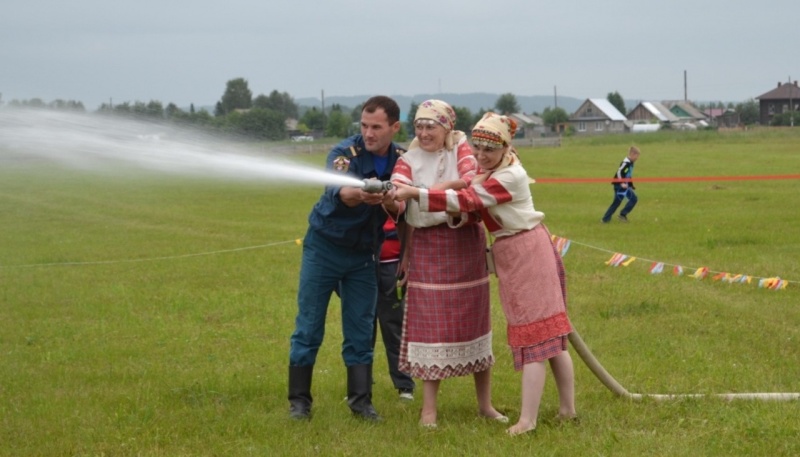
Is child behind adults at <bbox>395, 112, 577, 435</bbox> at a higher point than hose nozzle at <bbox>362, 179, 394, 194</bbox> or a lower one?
lower

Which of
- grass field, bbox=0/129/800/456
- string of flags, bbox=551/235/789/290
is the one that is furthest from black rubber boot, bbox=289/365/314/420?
string of flags, bbox=551/235/789/290

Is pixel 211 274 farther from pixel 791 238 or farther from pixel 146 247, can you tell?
pixel 791 238

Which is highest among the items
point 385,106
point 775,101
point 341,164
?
point 775,101

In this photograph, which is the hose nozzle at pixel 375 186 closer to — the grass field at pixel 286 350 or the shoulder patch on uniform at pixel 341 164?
the shoulder patch on uniform at pixel 341 164

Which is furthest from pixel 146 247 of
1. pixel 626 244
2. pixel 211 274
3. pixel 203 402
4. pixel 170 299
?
pixel 203 402

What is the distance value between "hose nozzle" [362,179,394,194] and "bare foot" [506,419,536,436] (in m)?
1.76

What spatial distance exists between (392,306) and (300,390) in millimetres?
1198

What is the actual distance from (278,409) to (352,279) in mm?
1173

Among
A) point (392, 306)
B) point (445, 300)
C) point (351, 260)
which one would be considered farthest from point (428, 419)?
point (392, 306)

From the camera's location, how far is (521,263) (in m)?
6.55

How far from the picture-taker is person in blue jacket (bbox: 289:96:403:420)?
22.6 ft

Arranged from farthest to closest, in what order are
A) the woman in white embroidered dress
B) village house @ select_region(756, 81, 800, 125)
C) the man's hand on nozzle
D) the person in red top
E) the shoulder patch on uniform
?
1. village house @ select_region(756, 81, 800, 125)
2. the person in red top
3. the shoulder patch on uniform
4. the woman in white embroidered dress
5. the man's hand on nozzle

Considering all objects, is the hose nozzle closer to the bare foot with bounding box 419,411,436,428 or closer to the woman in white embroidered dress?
the woman in white embroidered dress

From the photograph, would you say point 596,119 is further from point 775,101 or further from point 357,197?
point 357,197
